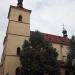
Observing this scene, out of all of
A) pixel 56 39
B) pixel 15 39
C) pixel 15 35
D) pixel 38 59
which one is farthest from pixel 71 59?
pixel 56 39

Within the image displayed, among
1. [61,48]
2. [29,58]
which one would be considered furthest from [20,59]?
[61,48]

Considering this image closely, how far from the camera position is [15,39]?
38094 millimetres

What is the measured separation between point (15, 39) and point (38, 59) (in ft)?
24.0

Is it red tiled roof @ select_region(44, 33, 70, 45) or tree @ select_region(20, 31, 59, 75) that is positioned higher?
red tiled roof @ select_region(44, 33, 70, 45)

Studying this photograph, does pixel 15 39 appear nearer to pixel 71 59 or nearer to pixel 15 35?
pixel 15 35

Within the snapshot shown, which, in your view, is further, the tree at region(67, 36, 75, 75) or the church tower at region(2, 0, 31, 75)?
the church tower at region(2, 0, 31, 75)

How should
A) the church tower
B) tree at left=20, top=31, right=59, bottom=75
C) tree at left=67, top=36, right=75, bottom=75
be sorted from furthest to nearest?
the church tower, tree at left=67, top=36, right=75, bottom=75, tree at left=20, top=31, right=59, bottom=75

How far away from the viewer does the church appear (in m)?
35.9

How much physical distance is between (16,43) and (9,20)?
486cm

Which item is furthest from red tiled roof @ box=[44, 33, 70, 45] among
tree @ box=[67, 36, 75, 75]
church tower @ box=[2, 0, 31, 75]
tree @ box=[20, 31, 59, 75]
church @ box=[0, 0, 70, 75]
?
tree @ box=[20, 31, 59, 75]

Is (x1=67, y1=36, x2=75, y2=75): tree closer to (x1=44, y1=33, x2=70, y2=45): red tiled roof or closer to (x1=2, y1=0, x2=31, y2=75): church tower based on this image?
(x1=44, y1=33, x2=70, y2=45): red tiled roof

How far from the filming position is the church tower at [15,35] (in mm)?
35844

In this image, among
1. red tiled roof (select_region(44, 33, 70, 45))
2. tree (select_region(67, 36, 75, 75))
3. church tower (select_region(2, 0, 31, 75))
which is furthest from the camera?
red tiled roof (select_region(44, 33, 70, 45))

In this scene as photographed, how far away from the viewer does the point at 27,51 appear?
33.1 m
